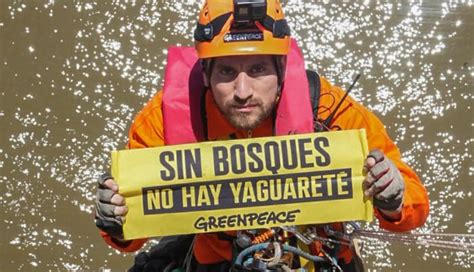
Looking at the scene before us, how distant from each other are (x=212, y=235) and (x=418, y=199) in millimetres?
801

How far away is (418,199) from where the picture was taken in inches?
113

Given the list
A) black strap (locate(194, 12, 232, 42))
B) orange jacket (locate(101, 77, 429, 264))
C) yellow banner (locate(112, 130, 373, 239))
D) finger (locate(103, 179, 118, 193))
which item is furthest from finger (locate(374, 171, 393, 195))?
finger (locate(103, 179, 118, 193))

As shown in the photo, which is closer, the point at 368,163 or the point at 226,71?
the point at 368,163

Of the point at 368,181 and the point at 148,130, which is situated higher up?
the point at 148,130

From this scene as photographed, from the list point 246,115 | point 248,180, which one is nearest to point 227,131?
point 246,115

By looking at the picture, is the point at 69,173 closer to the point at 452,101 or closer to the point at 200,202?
the point at 200,202

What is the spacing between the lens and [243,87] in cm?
280

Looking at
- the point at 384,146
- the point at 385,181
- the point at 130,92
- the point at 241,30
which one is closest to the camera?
the point at 385,181

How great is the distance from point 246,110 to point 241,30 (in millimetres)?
280

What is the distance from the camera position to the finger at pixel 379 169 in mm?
2625

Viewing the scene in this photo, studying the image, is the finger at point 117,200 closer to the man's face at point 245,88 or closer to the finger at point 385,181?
the man's face at point 245,88

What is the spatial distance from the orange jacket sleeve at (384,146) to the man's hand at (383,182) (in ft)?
0.48

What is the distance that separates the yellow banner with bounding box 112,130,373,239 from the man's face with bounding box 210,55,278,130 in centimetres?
13

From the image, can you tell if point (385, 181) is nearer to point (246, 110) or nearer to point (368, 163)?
point (368, 163)
